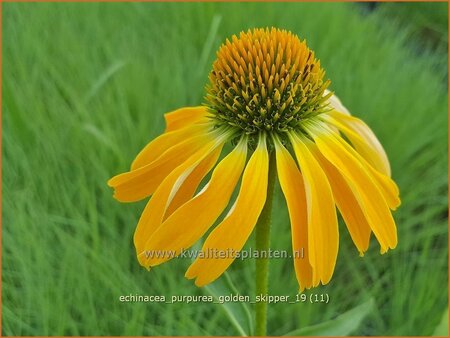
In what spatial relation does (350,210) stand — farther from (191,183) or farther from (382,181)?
(191,183)

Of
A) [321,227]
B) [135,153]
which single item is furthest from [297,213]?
[135,153]

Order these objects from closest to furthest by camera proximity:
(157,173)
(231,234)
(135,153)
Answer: (231,234), (157,173), (135,153)

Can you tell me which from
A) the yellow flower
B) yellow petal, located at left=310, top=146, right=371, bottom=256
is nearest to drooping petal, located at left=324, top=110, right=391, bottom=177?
the yellow flower

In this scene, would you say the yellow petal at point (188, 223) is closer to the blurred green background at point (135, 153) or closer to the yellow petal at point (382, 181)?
the yellow petal at point (382, 181)

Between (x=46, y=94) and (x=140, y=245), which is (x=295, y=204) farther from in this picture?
(x=46, y=94)

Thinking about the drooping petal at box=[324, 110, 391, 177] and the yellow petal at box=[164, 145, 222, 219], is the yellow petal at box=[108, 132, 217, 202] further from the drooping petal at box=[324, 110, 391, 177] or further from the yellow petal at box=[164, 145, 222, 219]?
the drooping petal at box=[324, 110, 391, 177]

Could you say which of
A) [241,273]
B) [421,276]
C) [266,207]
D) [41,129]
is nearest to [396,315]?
[421,276]
